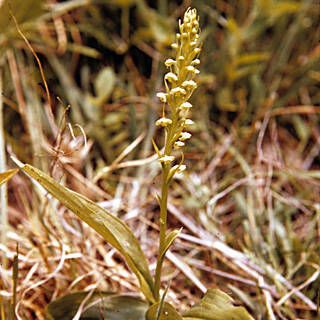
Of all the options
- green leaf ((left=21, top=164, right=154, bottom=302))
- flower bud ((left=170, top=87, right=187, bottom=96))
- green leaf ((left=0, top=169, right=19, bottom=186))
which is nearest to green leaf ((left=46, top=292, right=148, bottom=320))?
green leaf ((left=21, top=164, right=154, bottom=302))

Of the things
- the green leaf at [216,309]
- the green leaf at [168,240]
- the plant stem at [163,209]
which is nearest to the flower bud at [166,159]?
the plant stem at [163,209]

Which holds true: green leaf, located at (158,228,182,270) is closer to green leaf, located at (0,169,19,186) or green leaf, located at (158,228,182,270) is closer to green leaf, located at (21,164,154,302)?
green leaf, located at (21,164,154,302)

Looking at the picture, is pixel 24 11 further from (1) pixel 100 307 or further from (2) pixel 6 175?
(1) pixel 100 307

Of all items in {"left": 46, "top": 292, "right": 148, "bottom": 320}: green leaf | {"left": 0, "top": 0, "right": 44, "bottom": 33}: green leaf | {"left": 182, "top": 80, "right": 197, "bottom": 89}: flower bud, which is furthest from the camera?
Result: {"left": 0, "top": 0, "right": 44, "bottom": 33}: green leaf

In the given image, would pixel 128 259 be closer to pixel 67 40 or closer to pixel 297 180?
pixel 297 180

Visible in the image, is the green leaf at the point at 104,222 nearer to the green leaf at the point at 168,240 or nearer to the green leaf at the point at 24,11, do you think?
the green leaf at the point at 168,240
